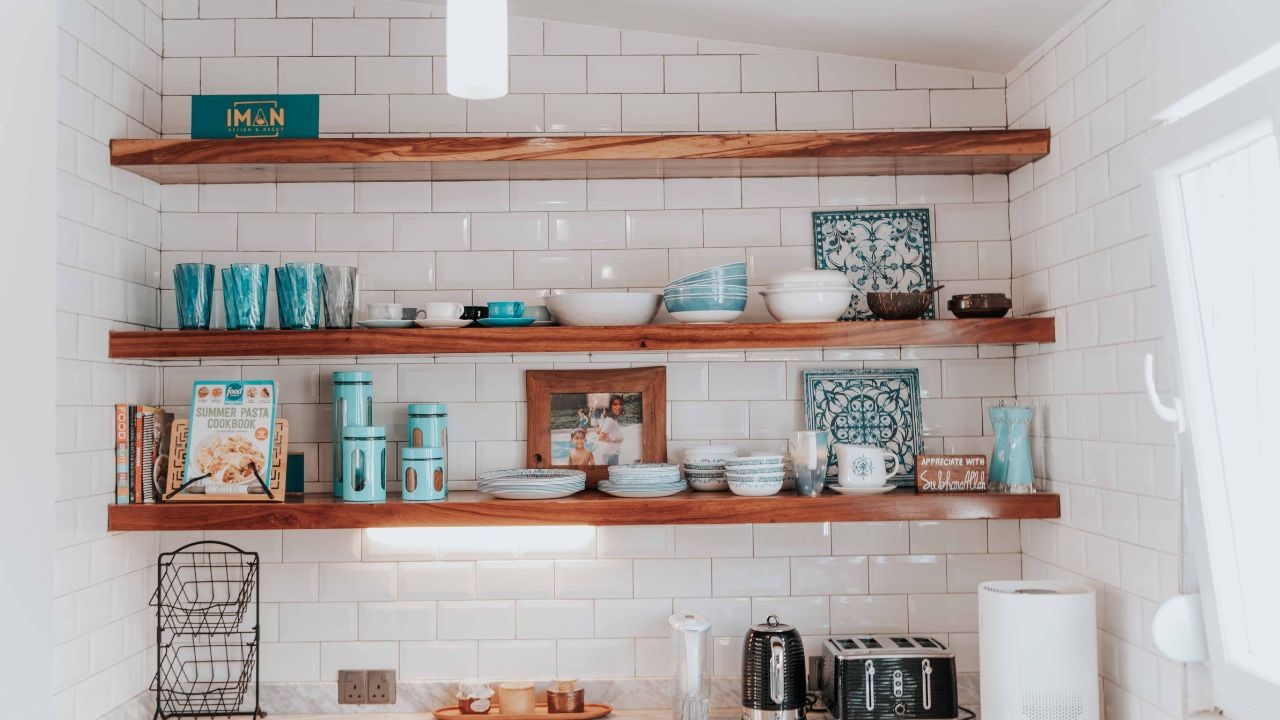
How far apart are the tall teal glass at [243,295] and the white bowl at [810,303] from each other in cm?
127

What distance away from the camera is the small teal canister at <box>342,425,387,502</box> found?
2.44 m

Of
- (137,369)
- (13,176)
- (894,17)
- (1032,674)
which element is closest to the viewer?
(13,176)

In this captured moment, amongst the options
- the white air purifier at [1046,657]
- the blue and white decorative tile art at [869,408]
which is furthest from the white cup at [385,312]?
the white air purifier at [1046,657]

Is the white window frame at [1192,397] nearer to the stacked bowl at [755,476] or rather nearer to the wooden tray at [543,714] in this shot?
the stacked bowl at [755,476]

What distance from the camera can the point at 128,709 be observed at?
2469mm

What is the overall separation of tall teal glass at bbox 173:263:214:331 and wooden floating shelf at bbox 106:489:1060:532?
1.47 ft

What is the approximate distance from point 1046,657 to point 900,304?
2.84 ft

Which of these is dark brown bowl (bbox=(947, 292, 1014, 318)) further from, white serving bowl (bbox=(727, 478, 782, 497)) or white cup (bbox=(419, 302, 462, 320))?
white cup (bbox=(419, 302, 462, 320))

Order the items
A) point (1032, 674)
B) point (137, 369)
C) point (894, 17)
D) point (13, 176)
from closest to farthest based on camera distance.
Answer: point (13, 176), point (1032, 674), point (894, 17), point (137, 369)

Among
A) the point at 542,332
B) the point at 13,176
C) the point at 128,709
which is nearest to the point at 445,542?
the point at 542,332

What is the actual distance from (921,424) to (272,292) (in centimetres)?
180

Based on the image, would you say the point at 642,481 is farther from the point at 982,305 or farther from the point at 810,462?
the point at 982,305

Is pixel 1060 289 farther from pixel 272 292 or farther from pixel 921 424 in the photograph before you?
pixel 272 292

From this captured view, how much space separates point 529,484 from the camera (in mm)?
2432
